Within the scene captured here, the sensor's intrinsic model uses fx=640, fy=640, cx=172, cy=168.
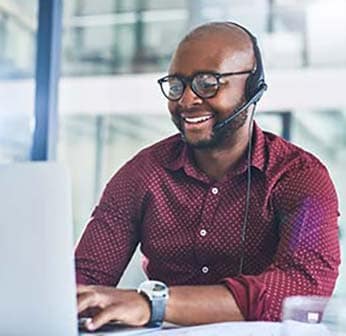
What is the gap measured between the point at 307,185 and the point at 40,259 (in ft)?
2.76

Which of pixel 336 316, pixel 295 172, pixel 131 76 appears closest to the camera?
pixel 336 316

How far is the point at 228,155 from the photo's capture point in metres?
1.68

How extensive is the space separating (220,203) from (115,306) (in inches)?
19.7

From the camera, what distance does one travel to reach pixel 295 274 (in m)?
1.50

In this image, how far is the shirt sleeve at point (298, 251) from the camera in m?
1.45

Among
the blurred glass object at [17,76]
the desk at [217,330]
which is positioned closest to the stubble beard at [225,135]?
the desk at [217,330]

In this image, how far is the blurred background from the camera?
1.92m

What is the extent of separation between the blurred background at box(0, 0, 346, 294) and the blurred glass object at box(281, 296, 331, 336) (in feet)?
1.11

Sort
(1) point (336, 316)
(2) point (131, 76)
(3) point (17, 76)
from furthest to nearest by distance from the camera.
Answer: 1. (3) point (17, 76)
2. (2) point (131, 76)
3. (1) point (336, 316)

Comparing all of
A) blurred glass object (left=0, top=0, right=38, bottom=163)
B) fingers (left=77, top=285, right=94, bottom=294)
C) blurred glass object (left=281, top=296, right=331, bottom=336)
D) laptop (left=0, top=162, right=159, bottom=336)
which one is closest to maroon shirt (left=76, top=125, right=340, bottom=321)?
blurred glass object (left=281, top=296, right=331, bottom=336)

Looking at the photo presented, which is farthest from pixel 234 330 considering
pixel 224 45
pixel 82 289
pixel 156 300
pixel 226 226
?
pixel 224 45

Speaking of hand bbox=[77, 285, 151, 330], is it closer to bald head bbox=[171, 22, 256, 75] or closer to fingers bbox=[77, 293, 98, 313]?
fingers bbox=[77, 293, 98, 313]

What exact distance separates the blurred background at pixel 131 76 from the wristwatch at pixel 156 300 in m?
0.22

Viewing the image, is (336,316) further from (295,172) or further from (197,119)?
(197,119)
